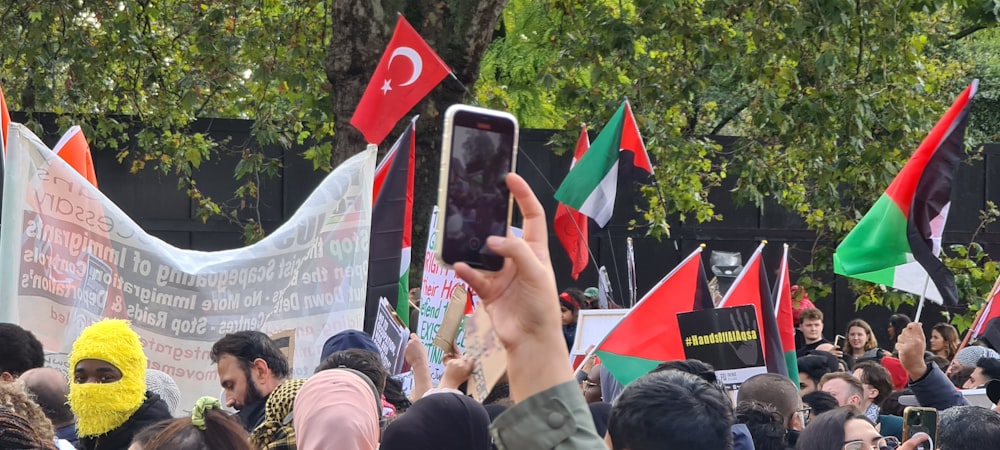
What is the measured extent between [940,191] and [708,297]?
154 centimetres

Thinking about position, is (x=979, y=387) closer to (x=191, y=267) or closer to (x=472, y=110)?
(x=191, y=267)

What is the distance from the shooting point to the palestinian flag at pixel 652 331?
6.39 meters

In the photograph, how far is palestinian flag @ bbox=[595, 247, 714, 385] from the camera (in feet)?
21.0

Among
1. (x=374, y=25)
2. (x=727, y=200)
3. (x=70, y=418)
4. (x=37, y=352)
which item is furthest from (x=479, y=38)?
(x=727, y=200)

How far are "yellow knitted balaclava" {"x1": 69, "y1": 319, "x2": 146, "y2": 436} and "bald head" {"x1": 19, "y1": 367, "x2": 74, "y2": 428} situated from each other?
0.72ft

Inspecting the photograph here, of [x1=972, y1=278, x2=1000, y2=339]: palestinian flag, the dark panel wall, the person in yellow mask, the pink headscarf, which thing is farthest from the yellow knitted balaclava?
the dark panel wall

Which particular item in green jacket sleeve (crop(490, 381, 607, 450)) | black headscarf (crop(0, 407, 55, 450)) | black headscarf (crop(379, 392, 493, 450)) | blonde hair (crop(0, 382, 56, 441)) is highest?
green jacket sleeve (crop(490, 381, 607, 450))

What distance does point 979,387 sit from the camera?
7191mm

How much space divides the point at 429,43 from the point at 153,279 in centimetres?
402

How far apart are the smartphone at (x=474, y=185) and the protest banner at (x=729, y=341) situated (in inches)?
173

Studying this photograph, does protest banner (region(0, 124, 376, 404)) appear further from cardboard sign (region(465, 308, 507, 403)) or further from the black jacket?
cardboard sign (region(465, 308, 507, 403))

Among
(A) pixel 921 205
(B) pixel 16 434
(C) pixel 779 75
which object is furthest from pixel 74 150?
(C) pixel 779 75

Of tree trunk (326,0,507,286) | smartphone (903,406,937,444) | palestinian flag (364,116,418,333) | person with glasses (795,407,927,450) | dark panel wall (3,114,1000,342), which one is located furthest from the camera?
dark panel wall (3,114,1000,342)

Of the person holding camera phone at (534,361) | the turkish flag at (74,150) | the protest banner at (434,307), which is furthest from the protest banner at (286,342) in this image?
the person holding camera phone at (534,361)
